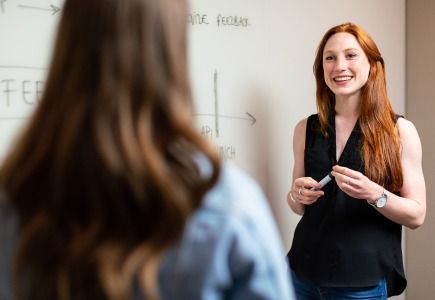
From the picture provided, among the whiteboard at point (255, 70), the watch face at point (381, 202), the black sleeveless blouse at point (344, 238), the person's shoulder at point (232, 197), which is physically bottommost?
the black sleeveless blouse at point (344, 238)

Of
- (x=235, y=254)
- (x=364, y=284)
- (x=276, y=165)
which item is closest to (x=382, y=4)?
(x=276, y=165)

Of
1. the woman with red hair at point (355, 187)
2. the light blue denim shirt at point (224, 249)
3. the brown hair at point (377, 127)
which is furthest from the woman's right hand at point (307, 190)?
the light blue denim shirt at point (224, 249)

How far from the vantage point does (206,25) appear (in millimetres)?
1455

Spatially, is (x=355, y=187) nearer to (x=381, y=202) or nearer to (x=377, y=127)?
(x=381, y=202)

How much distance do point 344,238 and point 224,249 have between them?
96 centimetres

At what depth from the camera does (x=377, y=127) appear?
143cm

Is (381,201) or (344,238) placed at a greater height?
(381,201)

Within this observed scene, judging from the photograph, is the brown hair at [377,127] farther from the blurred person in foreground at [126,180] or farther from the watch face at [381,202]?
the blurred person in foreground at [126,180]

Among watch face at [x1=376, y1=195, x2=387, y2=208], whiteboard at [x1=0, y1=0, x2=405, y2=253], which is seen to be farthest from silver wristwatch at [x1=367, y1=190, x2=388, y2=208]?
whiteboard at [x1=0, y1=0, x2=405, y2=253]

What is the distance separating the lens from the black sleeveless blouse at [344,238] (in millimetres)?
1416

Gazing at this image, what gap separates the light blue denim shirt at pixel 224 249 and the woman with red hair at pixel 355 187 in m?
0.83

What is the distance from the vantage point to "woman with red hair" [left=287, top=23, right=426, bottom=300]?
1407 mm

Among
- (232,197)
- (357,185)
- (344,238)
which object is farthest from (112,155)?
(344,238)

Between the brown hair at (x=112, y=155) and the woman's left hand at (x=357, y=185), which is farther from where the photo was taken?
the woman's left hand at (x=357, y=185)
